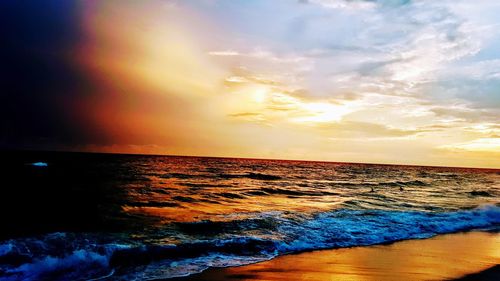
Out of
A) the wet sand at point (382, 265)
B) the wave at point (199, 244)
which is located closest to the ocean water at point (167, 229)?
the wave at point (199, 244)

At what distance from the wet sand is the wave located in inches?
30.3

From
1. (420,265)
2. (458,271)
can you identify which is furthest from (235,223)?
(458,271)

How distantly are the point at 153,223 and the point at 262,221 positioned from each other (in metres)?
4.96

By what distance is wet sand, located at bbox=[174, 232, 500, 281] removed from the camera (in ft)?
29.2

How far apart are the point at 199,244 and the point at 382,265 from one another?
5.85 metres

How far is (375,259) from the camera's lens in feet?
35.7

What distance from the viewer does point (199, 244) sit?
38.6 feet

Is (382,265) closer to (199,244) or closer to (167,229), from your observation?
(199,244)

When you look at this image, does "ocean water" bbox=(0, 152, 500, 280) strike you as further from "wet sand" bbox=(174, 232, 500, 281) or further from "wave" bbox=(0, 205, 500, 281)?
"wet sand" bbox=(174, 232, 500, 281)

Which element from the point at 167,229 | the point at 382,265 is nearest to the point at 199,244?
the point at 167,229

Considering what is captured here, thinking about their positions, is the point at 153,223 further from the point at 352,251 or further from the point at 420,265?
the point at 420,265

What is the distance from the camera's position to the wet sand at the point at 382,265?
891 centimetres

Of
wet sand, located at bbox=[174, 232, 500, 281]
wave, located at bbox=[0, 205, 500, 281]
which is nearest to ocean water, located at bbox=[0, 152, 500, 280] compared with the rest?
wave, located at bbox=[0, 205, 500, 281]

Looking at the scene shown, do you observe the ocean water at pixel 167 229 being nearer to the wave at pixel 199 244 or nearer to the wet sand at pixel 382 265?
the wave at pixel 199 244
